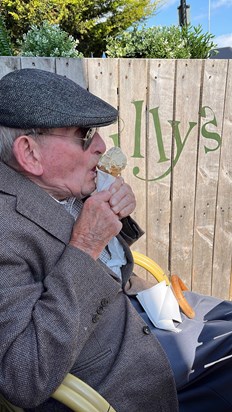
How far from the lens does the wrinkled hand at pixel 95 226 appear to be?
120cm

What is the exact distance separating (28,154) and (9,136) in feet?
0.26

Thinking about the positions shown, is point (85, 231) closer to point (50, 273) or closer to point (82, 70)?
point (50, 273)

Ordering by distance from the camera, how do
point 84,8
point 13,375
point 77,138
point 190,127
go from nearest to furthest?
point 13,375, point 77,138, point 190,127, point 84,8

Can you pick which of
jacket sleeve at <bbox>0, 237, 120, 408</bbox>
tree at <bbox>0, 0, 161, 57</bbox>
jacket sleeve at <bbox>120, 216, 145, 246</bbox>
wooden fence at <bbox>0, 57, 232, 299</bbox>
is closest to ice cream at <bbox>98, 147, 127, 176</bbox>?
jacket sleeve at <bbox>120, 216, 145, 246</bbox>

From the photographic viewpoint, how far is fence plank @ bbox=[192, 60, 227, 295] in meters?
2.42

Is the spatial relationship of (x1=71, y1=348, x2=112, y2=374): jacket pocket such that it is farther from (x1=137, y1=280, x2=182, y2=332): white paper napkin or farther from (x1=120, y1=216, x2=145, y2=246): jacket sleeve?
(x1=120, y1=216, x2=145, y2=246): jacket sleeve

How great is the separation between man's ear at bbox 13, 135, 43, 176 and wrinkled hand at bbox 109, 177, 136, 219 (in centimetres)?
25

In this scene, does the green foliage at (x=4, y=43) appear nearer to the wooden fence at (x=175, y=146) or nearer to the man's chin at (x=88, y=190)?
the wooden fence at (x=175, y=146)

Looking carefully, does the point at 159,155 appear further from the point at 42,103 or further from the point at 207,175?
Result: the point at 42,103

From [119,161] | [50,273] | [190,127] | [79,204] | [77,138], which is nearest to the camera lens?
[50,273]

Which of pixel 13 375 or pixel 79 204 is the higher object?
pixel 79 204

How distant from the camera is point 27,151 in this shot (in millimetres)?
1208

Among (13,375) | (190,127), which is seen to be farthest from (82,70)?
(13,375)

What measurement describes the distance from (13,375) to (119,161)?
87 cm
